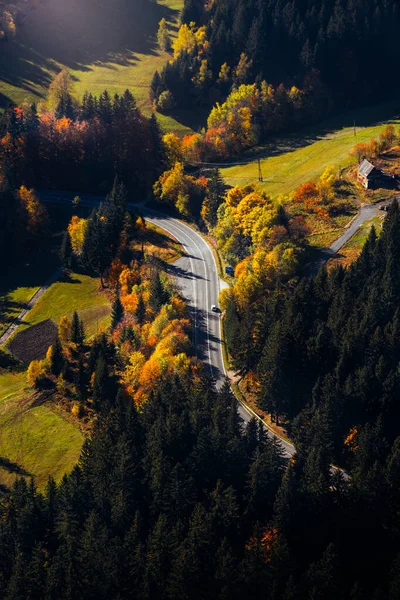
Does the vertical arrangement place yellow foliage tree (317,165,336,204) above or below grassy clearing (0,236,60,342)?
above

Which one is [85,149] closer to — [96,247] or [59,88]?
[59,88]

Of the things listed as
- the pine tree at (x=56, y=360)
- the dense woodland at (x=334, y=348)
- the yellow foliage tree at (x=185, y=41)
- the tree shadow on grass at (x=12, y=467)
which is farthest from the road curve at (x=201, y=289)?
the yellow foliage tree at (x=185, y=41)

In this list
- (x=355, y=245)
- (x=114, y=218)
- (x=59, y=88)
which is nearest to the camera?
(x=355, y=245)

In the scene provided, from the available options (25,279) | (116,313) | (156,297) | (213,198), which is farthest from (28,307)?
(213,198)

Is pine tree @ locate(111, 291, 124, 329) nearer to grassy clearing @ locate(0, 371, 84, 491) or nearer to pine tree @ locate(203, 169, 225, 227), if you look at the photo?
grassy clearing @ locate(0, 371, 84, 491)

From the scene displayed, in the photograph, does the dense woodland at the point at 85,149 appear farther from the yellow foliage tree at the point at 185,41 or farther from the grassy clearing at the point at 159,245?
the yellow foliage tree at the point at 185,41

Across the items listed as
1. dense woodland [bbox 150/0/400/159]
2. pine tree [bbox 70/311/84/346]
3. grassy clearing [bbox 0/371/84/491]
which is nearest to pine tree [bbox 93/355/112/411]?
grassy clearing [bbox 0/371/84/491]

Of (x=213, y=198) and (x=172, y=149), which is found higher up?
(x=172, y=149)

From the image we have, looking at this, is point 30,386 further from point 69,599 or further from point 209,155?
point 209,155
